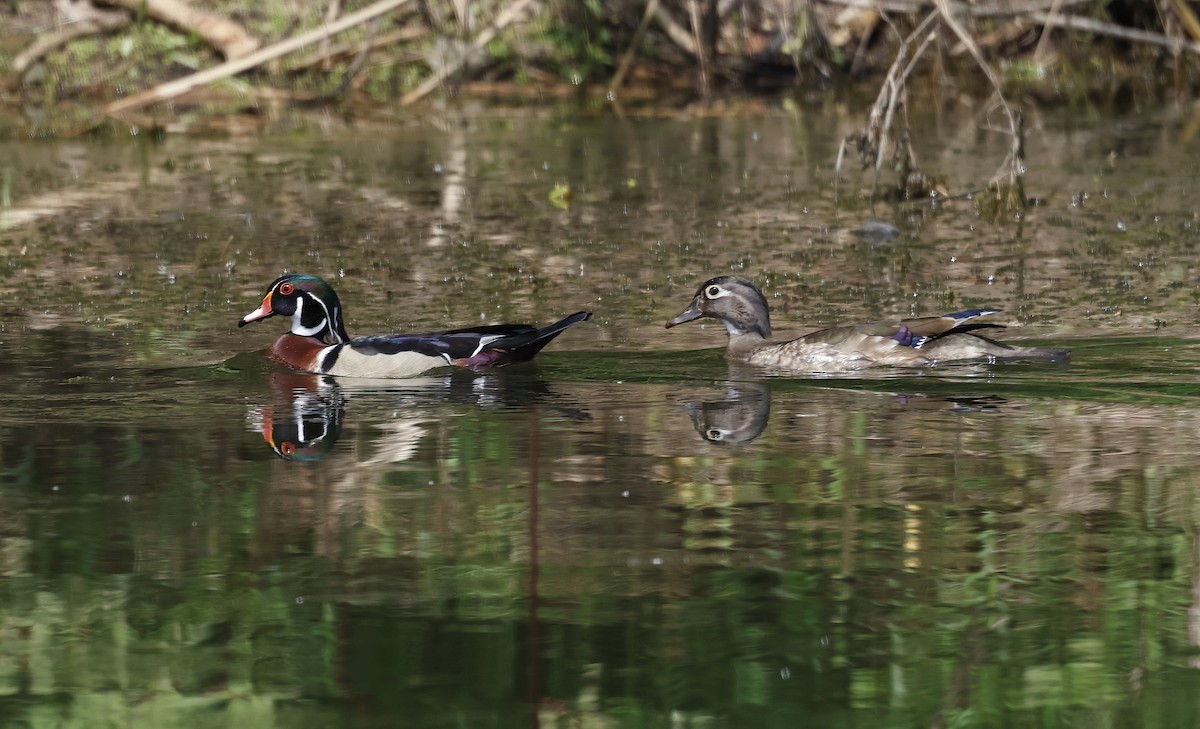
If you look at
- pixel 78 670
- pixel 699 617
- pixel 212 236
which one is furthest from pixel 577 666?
pixel 212 236

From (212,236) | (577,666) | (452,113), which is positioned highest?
(452,113)

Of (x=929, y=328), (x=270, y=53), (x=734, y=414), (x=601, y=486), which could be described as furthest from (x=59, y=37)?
(x=601, y=486)

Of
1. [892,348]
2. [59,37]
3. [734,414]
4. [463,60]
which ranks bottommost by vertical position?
[734,414]

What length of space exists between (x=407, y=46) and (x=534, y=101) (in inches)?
67.8

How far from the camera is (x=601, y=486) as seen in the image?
6.71 metres

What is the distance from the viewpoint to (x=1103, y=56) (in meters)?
22.3

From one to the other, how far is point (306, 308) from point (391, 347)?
2.77ft

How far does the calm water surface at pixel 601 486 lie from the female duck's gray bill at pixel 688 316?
184 mm

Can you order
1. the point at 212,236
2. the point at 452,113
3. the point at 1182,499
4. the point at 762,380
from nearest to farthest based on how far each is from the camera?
the point at 1182,499 < the point at 762,380 < the point at 212,236 < the point at 452,113

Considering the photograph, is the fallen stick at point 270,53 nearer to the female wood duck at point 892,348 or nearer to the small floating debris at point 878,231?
the small floating debris at point 878,231

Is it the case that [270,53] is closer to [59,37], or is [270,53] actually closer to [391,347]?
[59,37]

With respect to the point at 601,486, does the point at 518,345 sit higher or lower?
higher

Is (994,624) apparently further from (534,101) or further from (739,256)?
(534,101)

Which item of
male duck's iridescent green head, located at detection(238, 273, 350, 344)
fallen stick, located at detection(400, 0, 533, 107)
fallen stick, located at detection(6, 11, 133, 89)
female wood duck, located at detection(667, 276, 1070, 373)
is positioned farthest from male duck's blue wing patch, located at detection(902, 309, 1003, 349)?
fallen stick, located at detection(6, 11, 133, 89)
